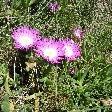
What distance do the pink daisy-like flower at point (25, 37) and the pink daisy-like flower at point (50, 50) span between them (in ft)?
0.14

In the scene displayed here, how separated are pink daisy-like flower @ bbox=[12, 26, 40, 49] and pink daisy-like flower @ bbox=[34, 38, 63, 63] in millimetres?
43

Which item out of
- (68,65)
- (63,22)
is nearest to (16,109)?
(68,65)

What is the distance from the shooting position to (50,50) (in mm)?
2371

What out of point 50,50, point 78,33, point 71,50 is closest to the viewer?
point 50,50

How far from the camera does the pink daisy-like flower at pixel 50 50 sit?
92.6 inches

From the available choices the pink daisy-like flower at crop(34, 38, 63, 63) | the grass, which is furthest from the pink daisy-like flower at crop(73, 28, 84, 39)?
the pink daisy-like flower at crop(34, 38, 63, 63)

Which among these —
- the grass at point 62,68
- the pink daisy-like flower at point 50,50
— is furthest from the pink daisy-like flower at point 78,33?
the pink daisy-like flower at point 50,50

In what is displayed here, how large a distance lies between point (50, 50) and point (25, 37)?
6.6 inches

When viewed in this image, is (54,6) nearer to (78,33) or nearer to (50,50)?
(78,33)

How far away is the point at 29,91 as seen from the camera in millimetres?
2398

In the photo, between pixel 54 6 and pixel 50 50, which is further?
pixel 54 6

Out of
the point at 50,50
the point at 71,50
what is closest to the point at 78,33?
the point at 71,50

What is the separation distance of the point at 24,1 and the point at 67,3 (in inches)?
12.5

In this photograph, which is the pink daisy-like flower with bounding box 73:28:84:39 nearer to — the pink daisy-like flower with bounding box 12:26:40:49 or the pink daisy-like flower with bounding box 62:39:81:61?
the pink daisy-like flower with bounding box 62:39:81:61
